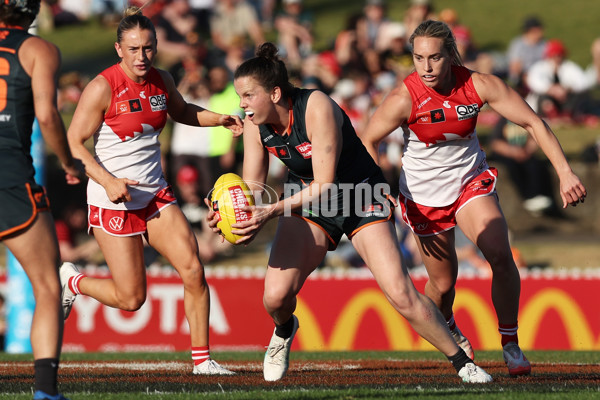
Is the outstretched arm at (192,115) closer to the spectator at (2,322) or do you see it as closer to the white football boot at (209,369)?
the white football boot at (209,369)

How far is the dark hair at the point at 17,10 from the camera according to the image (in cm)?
516

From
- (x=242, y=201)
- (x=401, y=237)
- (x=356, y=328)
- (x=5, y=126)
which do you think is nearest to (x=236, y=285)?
(x=356, y=328)

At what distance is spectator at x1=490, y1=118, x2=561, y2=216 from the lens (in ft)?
48.5

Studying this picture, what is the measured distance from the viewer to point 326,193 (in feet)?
19.8

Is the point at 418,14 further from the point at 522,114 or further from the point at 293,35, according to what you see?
the point at 522,114

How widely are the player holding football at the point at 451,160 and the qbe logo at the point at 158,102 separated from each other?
1475mm

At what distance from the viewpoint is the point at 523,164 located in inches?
584

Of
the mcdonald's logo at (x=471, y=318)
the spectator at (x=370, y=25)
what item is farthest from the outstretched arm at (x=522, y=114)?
the spectator at (x=370, y=25)

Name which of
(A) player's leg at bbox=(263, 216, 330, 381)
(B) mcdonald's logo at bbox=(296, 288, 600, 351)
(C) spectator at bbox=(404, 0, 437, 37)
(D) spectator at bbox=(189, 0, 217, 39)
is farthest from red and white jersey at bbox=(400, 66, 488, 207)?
(D) spectator at bbox=(189, 0, 217, 39)

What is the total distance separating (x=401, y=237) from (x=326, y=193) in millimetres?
7663

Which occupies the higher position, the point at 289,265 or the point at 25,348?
the point at 289,265

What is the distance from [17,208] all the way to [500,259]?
135 inches

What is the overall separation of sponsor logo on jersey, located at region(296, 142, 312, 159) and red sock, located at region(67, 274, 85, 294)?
7.98ft

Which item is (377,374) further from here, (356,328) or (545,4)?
(545,4)
